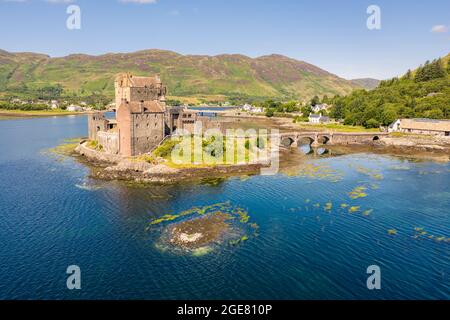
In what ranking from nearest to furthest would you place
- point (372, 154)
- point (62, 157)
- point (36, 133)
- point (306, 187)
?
point (306, 187)
point (62, 157)
point (372, 154)
point (36, 133)

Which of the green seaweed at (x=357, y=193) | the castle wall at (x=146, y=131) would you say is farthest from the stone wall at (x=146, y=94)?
the green seaweed at (x=357, y=193)

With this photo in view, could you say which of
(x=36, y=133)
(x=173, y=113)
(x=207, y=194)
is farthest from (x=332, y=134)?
(x=36, y=133)

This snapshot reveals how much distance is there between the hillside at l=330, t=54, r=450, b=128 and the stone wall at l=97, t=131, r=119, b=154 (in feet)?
372

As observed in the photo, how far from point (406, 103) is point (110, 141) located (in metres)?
145

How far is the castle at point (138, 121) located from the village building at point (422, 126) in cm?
8861

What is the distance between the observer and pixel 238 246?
40.6m

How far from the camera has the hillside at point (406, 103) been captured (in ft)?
488

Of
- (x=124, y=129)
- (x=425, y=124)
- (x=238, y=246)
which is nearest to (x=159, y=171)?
(x=124, y=129)

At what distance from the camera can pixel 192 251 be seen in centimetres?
3916

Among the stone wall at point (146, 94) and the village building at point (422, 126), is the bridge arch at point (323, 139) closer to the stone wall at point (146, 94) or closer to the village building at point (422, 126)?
the village building at point (422, 126)

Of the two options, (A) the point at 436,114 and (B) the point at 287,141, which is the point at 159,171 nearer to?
(B) the point at 287,141

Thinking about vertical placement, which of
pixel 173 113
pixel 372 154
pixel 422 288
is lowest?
pixel 422 288

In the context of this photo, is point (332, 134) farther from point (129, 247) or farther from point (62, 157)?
point (129, 247)

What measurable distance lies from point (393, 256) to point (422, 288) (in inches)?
244
